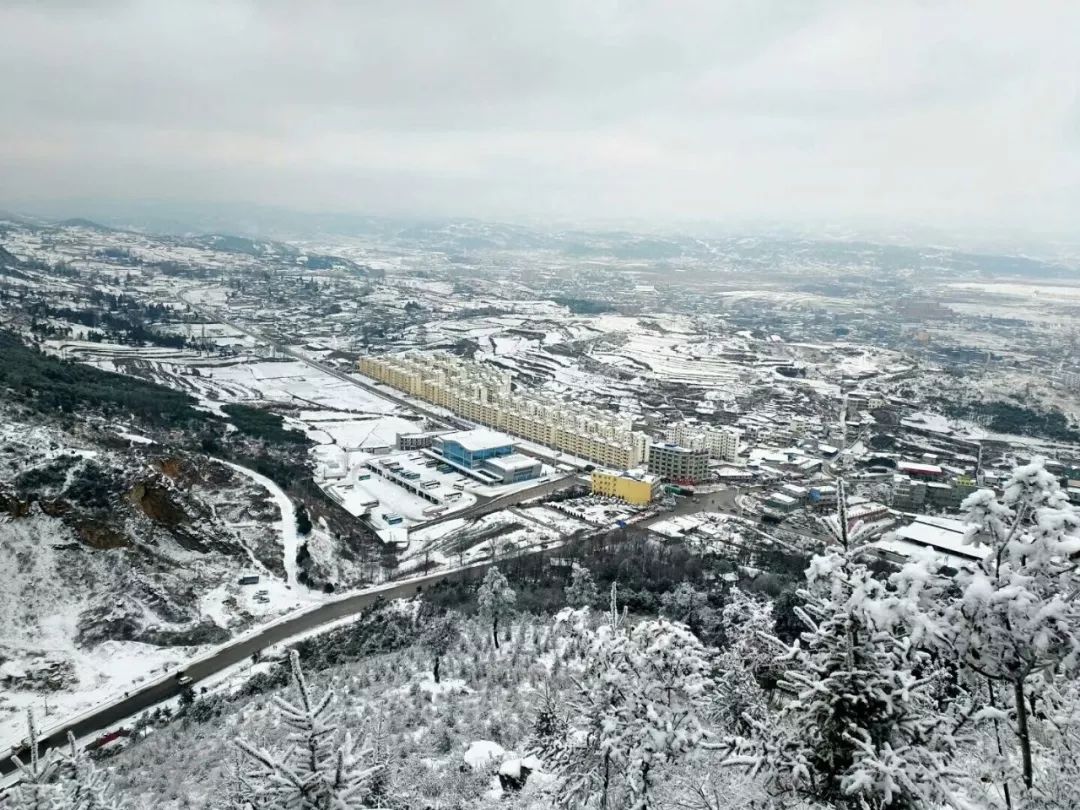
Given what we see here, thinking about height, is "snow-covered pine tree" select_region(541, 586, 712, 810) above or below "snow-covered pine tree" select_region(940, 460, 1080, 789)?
below

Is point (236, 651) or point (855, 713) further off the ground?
point (855, 713)

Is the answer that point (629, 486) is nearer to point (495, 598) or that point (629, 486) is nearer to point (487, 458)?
point (487, 458)

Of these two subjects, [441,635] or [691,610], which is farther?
[691,610]

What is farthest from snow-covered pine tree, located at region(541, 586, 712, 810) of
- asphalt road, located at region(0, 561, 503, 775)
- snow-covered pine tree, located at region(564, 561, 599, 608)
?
snow-covered pine tree, located at region(564, 561, 599, 608)

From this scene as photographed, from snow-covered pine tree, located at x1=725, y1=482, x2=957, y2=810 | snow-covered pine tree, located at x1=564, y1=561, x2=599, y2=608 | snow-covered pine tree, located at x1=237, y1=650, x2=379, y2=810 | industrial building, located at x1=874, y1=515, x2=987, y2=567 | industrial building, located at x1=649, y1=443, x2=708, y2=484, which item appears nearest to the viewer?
snow-covered pine tree, located at x1=725, y1=482, x2=957, y2=810

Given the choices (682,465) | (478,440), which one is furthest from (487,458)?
(682,465)

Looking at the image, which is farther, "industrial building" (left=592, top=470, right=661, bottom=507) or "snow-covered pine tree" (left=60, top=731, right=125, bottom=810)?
"industrial building" (left=592, top=470, right=661, bottom=507)

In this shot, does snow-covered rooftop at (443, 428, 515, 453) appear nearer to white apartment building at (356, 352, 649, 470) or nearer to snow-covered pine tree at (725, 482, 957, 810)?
white apartment building at (356, 352, 649, 470)
